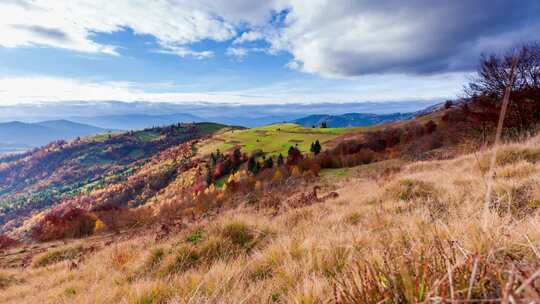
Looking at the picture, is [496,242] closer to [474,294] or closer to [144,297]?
[474,294]

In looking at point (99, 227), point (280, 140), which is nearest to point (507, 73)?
point (99, 227)

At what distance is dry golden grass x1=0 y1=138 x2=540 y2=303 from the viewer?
4.99 feet

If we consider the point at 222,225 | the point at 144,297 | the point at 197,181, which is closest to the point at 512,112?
the point at 222,225

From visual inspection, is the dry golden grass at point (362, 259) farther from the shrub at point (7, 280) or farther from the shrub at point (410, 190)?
the shrub at point (7, 280)

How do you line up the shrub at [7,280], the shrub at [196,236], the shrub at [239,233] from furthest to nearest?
the shrub at [7,280] → the shrub at [196,236] → the shrub at [239,233]

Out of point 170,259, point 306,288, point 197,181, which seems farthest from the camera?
point 197,181

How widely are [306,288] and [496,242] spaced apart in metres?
1.51

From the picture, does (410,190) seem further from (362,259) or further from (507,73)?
(507,73)

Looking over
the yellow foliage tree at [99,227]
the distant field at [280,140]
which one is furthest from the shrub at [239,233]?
the distant field at [280,140]

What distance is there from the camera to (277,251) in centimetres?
370

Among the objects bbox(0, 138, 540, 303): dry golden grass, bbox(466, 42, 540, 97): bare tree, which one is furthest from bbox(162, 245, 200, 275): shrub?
bbox(466, 42, 540, 97): bare tree

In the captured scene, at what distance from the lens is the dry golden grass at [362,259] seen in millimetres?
1521

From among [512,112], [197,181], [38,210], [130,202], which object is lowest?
[38,210]

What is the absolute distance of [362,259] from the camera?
264 cm
